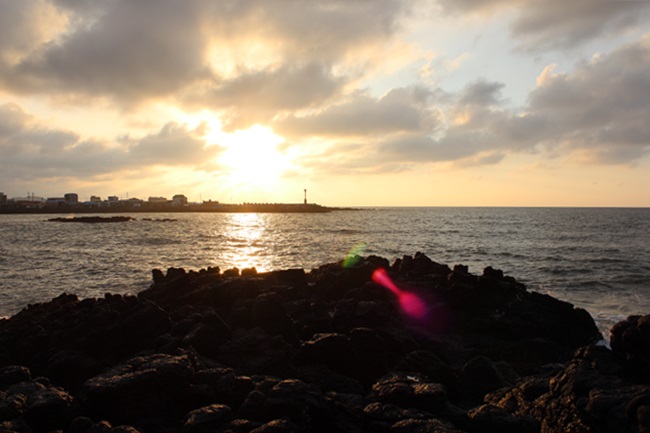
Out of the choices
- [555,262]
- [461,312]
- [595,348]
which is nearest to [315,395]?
[595,348]

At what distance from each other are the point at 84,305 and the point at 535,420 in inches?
602

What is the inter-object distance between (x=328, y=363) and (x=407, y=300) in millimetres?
7594

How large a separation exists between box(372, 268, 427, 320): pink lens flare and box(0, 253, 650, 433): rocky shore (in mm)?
108

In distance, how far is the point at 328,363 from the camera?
11.6 metres

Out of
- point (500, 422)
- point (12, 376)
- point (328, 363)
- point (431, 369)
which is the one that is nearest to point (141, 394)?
point (12, 376)

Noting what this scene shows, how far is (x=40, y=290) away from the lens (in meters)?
27.0

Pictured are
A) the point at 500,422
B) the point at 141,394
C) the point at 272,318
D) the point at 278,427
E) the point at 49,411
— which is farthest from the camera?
the point at 272,318

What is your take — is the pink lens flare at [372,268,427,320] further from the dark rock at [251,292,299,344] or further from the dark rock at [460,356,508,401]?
the dark rock at [460,356,508,401]

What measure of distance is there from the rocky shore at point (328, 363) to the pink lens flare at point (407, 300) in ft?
0.35

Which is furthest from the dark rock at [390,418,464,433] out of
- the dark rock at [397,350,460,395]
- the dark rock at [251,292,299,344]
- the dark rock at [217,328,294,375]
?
the dark rock at [251,292,299,344]

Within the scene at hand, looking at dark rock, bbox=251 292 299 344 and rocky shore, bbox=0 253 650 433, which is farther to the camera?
dark rock, bbox=251 292 299 344

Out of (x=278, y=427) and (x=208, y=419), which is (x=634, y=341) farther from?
(x=208, y=419)

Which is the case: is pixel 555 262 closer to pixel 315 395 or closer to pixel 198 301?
pixel 198 301

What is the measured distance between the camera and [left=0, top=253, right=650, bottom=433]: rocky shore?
774cm
